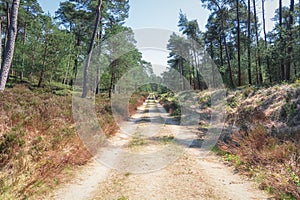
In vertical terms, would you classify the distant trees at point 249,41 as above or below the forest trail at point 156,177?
above

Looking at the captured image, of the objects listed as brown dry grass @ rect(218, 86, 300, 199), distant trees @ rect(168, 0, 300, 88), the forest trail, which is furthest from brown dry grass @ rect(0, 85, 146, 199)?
distant trees @ rect(168, 0, 300, 88)

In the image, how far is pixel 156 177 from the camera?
4.68 meters

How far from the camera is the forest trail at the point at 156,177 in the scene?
12.5 feet

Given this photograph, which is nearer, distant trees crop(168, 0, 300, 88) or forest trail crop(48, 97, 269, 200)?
forest trail crop(48, 97, 269, 200)

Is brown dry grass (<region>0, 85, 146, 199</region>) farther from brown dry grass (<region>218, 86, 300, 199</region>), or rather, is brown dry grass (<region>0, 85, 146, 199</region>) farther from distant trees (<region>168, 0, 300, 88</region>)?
distant trees (<region>168, 0, 300, 88</region>)

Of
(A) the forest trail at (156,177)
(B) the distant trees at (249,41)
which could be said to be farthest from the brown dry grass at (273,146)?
(B) the distant trees at (249,41)

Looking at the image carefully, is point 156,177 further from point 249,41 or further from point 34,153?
point 249,41

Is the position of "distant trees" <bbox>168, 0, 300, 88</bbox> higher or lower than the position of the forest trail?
higher

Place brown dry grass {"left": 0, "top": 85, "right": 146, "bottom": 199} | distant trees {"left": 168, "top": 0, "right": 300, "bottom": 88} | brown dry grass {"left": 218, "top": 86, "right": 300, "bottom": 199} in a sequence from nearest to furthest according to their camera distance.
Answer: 1. brown dry grass {"left": 0, "top": 85, "right": 146, "bottom": 199}
2. brown dry grass {"left": 218, "top": 86, "right": 300, "bottom": 199}
3. distant trees {"left": 168, "top": 0, "right": 300, "bottom": 88}

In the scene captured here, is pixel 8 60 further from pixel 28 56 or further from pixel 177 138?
pixel 28 56

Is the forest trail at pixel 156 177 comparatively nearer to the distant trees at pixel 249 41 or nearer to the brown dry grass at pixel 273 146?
the brown dry grass at pixel 273 146

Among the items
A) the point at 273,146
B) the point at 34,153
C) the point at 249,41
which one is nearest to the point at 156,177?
the point at 34,153

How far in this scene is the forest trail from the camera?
3.80 meters

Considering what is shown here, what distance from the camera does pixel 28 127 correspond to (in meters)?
5.24
